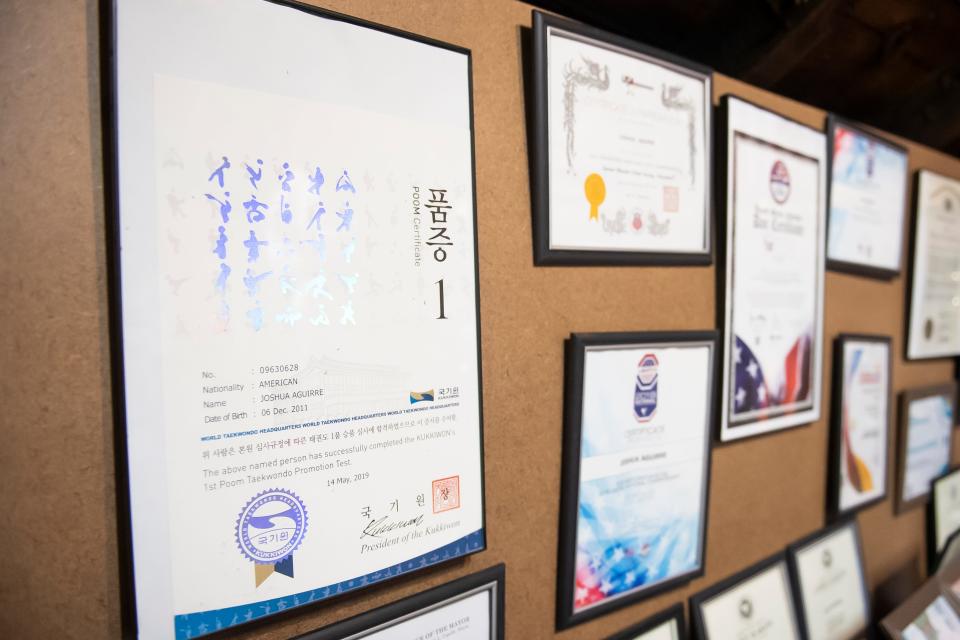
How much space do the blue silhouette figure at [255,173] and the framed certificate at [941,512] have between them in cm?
218

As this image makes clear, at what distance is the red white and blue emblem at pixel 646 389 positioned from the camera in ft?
3.23

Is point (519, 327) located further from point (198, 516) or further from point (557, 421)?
point (198, 516)

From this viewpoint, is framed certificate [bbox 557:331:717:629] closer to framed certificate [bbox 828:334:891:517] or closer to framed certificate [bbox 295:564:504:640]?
framed certificate [bbox 295:564:504:640]

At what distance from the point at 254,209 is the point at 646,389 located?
28.2 inches

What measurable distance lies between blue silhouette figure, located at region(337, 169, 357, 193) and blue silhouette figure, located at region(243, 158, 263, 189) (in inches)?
3.6

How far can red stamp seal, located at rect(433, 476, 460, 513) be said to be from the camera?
0.76m

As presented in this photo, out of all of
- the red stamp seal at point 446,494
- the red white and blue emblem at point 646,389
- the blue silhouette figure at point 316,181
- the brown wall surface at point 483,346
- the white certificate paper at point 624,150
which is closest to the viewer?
the brown wall surface at point 483,346

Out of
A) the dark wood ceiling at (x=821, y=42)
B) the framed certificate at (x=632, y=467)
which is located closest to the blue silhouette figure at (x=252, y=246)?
the framed certificate at (x=632, y=467)

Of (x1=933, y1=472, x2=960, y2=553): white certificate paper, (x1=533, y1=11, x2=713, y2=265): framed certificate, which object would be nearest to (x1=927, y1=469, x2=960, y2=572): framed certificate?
(x1=933, y1=472, x2=960, y2=553): white certificate paper

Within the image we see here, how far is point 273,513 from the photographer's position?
2.10 feet

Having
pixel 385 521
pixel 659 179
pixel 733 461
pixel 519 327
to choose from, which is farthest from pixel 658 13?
pixel 385 521

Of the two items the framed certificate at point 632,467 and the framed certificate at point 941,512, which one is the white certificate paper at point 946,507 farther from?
the framed certificate at point 632,467

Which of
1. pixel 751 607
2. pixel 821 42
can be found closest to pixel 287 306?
pixel 751 607

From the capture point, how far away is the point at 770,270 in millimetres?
1218
